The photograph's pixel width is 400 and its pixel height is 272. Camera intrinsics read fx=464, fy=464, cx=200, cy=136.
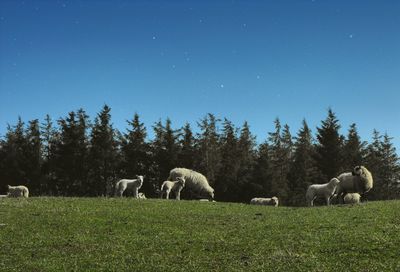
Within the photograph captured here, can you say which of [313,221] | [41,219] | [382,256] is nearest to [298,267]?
[382,256]

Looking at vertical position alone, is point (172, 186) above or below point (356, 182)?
below

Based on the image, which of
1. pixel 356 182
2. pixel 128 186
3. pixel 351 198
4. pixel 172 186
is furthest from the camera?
pixel 172 186

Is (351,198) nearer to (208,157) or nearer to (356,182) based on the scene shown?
(356,182)

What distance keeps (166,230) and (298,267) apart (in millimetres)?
8496

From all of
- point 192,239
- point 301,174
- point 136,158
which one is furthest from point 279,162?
point 192,239

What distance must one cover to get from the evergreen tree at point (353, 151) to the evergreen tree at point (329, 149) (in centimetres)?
208

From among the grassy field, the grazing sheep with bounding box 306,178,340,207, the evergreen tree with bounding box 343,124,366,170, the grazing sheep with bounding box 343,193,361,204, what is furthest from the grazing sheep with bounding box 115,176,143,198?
the evergreen tree with bounding box 343,124,366,170

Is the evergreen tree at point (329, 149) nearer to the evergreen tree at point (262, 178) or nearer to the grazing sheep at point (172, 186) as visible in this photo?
the evergreen tree at point (262, 178)

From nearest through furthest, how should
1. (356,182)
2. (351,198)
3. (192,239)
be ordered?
(192,239) → (356,182) → (351,198)

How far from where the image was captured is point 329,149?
276 feet

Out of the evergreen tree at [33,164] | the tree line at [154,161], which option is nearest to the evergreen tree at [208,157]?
the tree line at [154,161]

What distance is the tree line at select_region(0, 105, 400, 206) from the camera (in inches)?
3007

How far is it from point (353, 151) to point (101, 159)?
46.2 metres

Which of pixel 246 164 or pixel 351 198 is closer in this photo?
pixel 351 198
